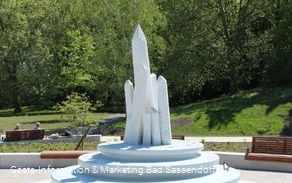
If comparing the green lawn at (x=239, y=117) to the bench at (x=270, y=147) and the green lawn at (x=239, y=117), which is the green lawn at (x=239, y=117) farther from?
the bench at (x=270, y=147)

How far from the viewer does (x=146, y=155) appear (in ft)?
33.1

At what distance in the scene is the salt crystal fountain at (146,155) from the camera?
9.64m

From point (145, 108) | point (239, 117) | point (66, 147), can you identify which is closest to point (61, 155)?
point (66, 147)

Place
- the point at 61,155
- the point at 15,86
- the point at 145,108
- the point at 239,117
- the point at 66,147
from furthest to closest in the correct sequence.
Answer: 1. the point at 15,86
2. the point at 239,117
3. the point at 66,147
4. the point at 61,155
5. the point at 145,108

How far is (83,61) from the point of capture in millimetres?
41000

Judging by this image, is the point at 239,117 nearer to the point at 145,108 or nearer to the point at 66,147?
the point at 66,147

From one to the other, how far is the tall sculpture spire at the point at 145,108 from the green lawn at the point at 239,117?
41.1ft

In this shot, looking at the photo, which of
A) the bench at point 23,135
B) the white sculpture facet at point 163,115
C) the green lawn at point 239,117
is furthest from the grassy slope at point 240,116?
the white sculpture facet at point 163,115

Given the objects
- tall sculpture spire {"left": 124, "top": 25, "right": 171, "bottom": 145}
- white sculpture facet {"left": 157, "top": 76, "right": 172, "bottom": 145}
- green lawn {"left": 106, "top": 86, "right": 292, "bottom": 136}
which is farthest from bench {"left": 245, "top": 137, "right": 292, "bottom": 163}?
green lawn {"left": 106, "top": 86, "right": 292, "bottom": 136}

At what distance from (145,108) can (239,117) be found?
1463 cm

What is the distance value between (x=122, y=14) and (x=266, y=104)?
10106mm

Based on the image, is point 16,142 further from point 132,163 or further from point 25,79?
point 25,79

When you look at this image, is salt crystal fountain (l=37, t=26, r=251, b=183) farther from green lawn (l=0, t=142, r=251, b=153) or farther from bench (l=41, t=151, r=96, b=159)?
green lawn (l=0, t=142, r=251, b=153)

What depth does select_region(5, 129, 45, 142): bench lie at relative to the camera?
1995 centimetres
